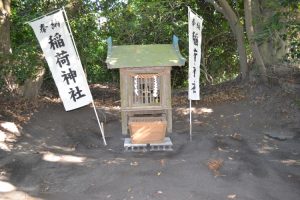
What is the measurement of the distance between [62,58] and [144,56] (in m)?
2.14

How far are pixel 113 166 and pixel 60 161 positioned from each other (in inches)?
49.1

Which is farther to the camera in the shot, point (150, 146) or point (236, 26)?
point (236, 26)

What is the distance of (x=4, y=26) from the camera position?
1208 cm

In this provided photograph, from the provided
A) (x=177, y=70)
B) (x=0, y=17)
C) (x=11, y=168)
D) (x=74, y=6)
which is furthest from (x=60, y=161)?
(x=177, y=70)

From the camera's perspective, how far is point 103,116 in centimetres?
1224

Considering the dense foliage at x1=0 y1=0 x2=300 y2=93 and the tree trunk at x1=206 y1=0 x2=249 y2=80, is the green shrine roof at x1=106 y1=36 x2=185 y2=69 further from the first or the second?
the tree trunk at x1=206 y1=0 x2=249 y2=80

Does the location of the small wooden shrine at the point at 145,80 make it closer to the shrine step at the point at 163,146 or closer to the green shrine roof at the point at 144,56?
the green shrine roof at the point at 144,56

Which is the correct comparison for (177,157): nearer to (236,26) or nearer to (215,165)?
(215,165)

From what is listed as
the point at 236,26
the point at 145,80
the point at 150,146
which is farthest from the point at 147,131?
the point at 236,26

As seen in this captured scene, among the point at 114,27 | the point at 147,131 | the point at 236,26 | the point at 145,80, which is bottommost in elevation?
the point at 147,131

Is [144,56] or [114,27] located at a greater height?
[114,27]

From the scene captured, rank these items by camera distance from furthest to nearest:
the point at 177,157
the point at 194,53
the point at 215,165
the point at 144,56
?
the point at 144,56, the point at 194,53, the point at 177,157, the point at 215,165

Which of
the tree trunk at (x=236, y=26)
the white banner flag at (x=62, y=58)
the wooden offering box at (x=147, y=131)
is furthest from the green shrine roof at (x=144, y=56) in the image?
the tree trunk at (x=236, y=26)

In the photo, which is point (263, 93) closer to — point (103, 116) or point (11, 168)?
point (103, 116)
